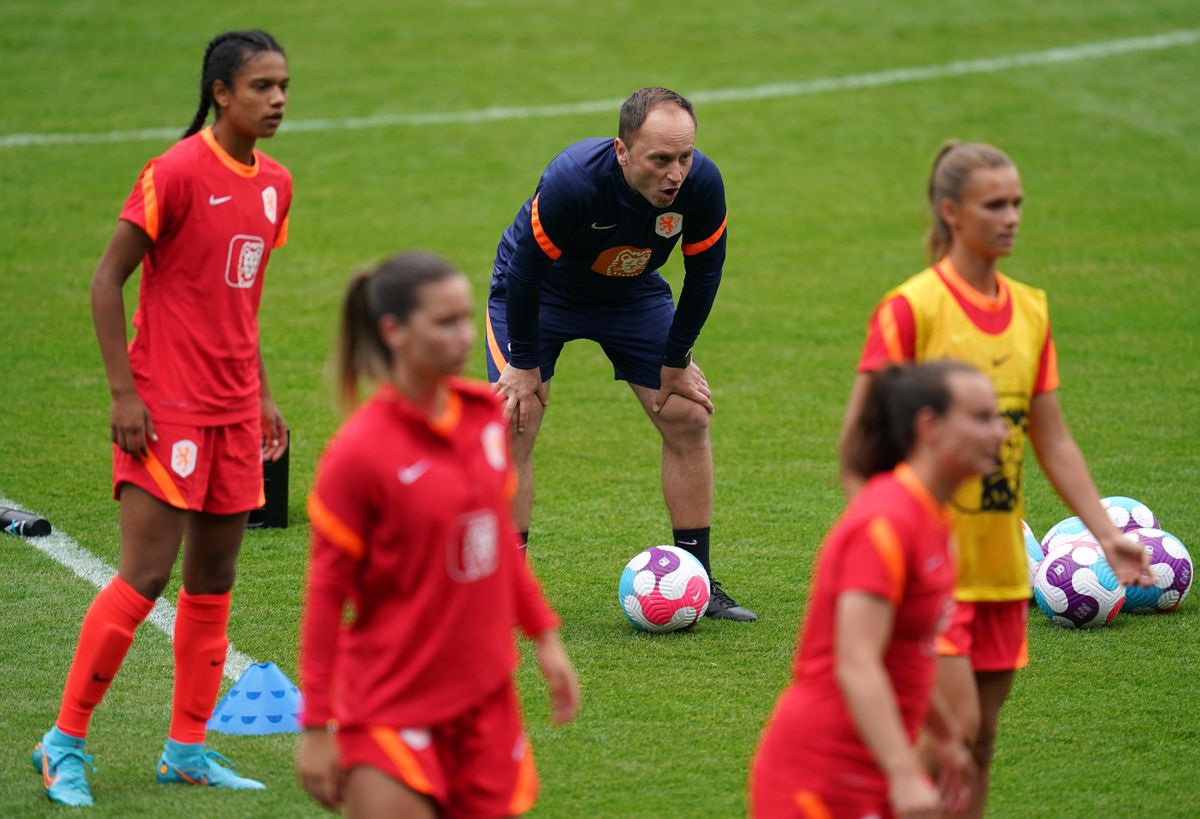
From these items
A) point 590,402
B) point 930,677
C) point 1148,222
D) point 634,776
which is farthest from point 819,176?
point 930,677

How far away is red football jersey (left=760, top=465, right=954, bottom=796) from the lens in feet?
11.2

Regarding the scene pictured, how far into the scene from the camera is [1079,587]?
695 cm

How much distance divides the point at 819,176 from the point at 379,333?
14.8 m

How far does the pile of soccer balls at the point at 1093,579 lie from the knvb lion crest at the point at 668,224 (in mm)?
2030

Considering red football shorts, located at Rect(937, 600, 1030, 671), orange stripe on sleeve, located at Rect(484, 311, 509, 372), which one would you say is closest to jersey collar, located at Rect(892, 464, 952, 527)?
red football shorts, located at Rect(937, 600, 1030, 671)

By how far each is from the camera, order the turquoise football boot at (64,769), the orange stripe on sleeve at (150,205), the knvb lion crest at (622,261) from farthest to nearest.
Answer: the knvb lion crest at (622,261) < the turquoise football boot at (64,769) < the orange stripe on sleeve at (150,205)

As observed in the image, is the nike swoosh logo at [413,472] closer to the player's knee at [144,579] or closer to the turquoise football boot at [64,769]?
the player's knee at [144,579]

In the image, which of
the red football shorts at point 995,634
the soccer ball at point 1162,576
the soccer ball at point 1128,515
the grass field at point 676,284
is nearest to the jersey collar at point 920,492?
the red football shorts at point 995,634

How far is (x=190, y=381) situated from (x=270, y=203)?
635 millimetres

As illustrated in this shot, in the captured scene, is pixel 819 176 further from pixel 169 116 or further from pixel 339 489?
pixel 339 489

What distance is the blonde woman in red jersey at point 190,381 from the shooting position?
16.5ft

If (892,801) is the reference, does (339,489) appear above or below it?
above

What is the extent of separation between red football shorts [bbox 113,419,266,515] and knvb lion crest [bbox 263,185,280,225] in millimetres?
665

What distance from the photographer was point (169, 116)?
764 inches
